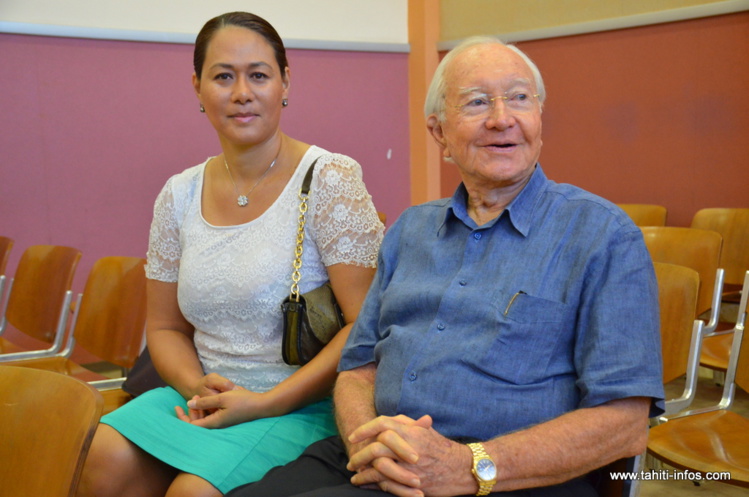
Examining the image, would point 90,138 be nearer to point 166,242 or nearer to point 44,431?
point 166,242

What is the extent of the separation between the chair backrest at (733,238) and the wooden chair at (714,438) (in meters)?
1.66

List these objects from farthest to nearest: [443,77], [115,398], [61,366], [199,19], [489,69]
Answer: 1. [199,19]
2. [61,366]
3. [115,398]
4. [443,77]
5. [489,69]

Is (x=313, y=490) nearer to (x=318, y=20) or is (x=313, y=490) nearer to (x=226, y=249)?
(x=226, y=249)

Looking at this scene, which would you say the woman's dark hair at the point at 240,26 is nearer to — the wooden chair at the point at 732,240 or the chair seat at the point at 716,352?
the chair seat at the point at 716,352

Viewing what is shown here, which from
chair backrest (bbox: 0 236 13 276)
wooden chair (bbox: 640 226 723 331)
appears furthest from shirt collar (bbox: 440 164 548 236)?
chair backrest (bbox: 0 236 13 276)

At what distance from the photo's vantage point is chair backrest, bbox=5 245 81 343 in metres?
3.35

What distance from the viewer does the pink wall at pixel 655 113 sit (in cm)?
434

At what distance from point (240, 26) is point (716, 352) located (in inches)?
84.9

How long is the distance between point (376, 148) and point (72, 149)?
225cm

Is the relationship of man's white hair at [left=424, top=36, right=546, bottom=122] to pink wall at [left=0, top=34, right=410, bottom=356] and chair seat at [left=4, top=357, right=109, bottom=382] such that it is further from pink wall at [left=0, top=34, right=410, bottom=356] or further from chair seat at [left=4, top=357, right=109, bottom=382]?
pink wall at [left=0, top=34, right=410, bottom=356]

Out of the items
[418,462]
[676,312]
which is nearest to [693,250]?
[676,312]

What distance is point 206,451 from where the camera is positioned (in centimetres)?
162

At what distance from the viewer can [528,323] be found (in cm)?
144

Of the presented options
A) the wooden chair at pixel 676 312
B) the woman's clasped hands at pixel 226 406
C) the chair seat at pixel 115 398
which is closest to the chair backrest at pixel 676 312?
the wooden chair at pixel 676 312
